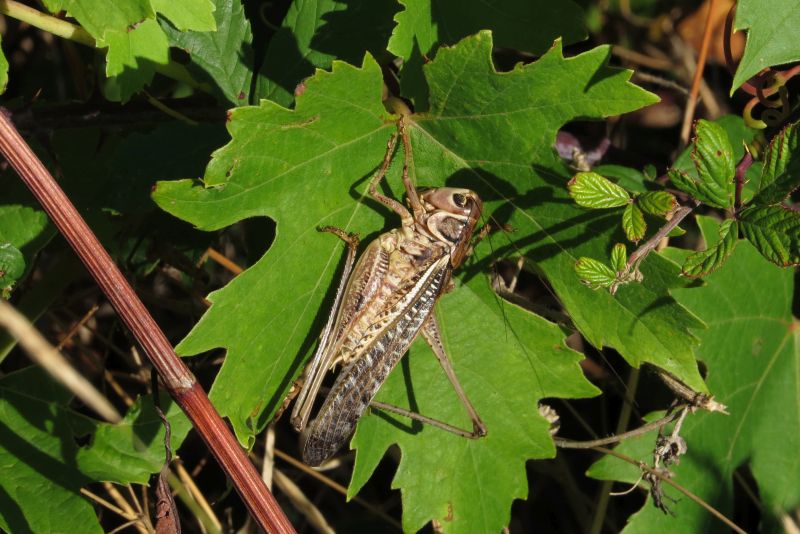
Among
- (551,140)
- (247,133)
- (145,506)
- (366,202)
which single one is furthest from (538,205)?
(145,506)

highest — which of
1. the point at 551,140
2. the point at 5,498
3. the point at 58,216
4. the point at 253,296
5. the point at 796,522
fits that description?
the point at 58,216

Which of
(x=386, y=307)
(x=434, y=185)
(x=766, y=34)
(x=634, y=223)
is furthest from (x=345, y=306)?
(x=766, y=34)

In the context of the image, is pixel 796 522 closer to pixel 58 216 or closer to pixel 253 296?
pixel 253 296

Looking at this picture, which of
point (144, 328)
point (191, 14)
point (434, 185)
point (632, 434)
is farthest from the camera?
point (632, 434)

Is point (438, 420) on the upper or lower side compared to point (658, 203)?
lower

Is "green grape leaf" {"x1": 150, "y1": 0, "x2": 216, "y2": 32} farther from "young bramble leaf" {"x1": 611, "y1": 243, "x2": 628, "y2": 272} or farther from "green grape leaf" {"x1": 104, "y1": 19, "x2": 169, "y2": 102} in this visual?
"young bramble leaf" {"x1": 611, "y1": 243, "x2": 628, "y2": 272}

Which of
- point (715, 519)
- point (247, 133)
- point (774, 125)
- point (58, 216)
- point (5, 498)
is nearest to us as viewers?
point (58, 216)

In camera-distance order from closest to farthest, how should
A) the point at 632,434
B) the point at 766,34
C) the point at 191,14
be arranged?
the point at 766,34, the point at 191,14, the point at 632,434

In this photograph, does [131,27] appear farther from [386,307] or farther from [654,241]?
[654,241]
